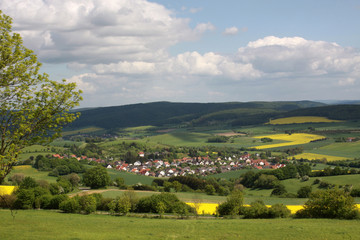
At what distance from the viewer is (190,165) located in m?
142

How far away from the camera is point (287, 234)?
98.3 ft

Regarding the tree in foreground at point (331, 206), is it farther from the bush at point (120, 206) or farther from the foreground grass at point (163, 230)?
the bush at point (120, 206)

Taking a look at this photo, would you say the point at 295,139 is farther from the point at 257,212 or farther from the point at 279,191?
the point at 257,212

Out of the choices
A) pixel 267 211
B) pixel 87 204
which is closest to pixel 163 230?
pixel 267 211

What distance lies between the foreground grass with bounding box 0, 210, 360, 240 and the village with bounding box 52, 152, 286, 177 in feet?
272

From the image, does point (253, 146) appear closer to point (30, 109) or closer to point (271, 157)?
point (271, 157)

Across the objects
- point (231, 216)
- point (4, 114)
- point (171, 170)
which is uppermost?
point (4, 114)

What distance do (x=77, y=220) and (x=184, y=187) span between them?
48834mm

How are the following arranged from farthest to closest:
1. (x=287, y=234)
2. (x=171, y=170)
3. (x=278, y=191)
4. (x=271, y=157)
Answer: (x=271, y=157) → (x=171, y=170) → (x=278, y=191) → (x=287, y=234)

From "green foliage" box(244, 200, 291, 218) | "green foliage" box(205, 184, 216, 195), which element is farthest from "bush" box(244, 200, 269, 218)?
"green foliage" box(205, 184, 216, 195)

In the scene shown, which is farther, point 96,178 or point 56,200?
point 96,178

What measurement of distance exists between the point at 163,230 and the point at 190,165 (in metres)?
109

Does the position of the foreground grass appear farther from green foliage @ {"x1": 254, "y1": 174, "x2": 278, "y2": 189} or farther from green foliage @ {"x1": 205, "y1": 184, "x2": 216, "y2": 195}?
green foliage @ {"x1": 254, "y1": 174, "x2": 278, "y2": 189}

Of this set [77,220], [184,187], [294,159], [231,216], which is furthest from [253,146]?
[77,220]
